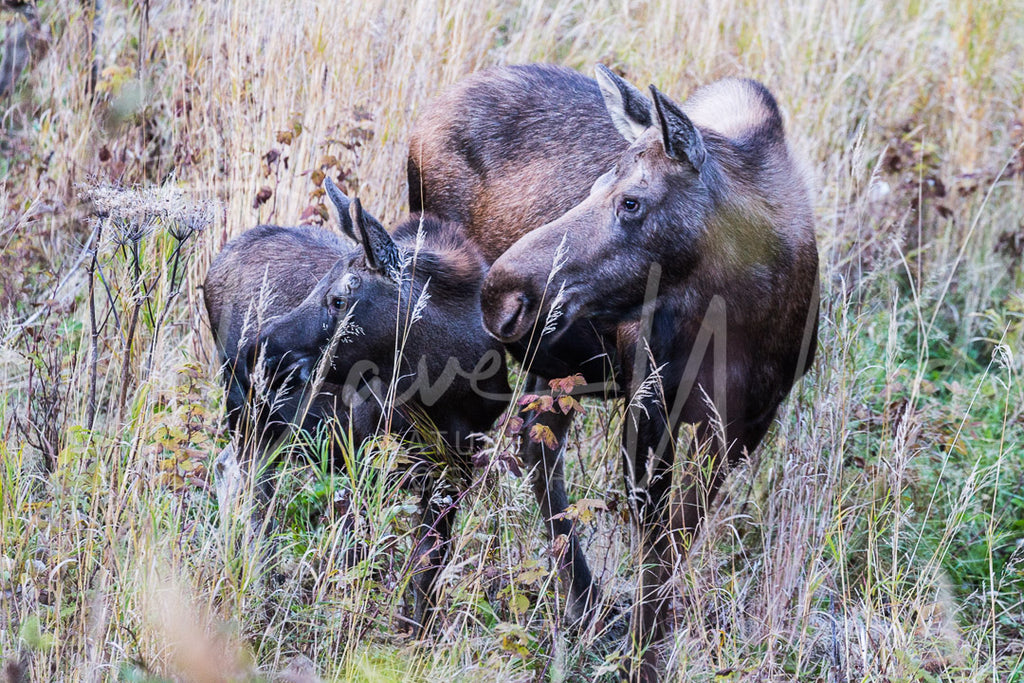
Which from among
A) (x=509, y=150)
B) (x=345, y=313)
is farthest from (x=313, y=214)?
(x=345, y=313)

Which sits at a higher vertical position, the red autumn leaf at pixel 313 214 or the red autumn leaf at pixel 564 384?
the red autumn leaf at pixel 564 384

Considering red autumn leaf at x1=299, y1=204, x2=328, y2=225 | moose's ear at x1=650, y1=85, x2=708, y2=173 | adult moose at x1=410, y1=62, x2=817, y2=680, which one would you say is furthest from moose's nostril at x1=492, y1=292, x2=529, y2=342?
red autumn leaf at x1=299, y1=204, x2=328, y2=225

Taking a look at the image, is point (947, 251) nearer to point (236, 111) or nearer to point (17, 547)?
point (236, 111)

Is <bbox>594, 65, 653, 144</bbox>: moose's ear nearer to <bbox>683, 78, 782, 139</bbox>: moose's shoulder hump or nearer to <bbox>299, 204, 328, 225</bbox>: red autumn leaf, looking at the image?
<bbox>683, 78, 782, 139</bbox>: moose's shoulder hump

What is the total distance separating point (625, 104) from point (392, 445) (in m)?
1.58

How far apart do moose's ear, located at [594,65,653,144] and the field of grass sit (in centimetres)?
91

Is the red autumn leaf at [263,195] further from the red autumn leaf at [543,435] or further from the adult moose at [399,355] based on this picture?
the red autumn leaf at [543,435]

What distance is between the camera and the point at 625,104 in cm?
450

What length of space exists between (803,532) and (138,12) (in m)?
5.67

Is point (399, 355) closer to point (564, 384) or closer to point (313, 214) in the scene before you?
point (564, 384)

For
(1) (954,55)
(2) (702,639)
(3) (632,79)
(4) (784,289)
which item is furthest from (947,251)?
(2) (702,639)

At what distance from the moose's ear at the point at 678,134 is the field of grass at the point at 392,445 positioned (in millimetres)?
899

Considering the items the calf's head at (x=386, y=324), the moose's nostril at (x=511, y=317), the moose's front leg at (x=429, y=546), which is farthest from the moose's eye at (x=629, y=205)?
the moose's front leg at (x=429, y=546)

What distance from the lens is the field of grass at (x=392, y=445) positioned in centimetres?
385
